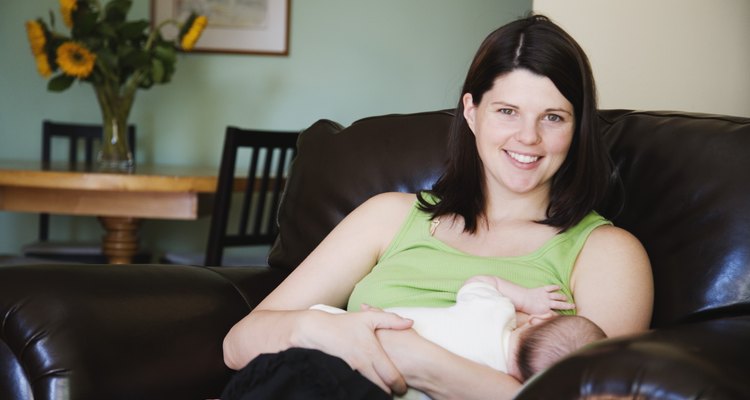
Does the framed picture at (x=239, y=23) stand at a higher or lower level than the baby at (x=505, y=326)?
higher

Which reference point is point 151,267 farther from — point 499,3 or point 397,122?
point 499,3

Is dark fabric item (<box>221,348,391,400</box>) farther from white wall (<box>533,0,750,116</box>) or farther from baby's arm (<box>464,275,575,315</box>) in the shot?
white wall (<box>533,0,750,116</box>)

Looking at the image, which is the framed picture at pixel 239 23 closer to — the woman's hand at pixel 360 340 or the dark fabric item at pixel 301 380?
the woman's hand at pixel 360 340

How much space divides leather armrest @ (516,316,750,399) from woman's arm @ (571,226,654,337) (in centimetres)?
37

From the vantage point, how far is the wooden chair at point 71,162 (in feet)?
12.9

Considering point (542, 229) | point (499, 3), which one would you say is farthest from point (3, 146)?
point (542, 229)

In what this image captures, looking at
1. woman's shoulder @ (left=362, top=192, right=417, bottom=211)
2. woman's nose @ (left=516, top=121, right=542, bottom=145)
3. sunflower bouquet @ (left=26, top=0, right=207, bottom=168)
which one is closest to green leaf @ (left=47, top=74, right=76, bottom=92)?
sunflower bouquet @ (left=26, top=0, right=207, bottom=168)

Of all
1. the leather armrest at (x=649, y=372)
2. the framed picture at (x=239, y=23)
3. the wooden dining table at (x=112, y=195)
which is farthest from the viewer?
the framed picture at (x=239, y=23)

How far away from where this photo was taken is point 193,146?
476 centimetres

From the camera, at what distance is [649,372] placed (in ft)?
3.38

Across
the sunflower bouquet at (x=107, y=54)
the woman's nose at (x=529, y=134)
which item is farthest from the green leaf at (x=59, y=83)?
the woman's nose at (x=529, y=134)

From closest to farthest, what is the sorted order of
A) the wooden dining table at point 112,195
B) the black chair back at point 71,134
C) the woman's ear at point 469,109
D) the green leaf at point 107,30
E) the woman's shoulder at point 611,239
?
the woman's shoulder at point 611,239
the woman's ear at point 469,109
the wooden dining table at point 112,195
the green leaf at point 107,30
the black chair back at point 71,134

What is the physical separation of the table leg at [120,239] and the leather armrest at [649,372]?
2.75 m

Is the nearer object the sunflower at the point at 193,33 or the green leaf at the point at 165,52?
the green leaf at the point at 165,52
